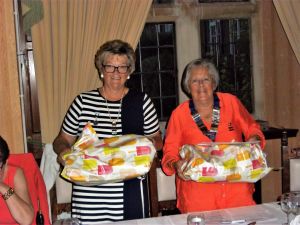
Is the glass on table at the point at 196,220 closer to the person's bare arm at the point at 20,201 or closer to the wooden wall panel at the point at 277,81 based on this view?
the person's bare arm at the point at 20,201

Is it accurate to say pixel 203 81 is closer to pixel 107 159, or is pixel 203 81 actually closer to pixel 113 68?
pixel 113 68

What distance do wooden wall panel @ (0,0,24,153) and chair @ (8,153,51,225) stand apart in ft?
1.21

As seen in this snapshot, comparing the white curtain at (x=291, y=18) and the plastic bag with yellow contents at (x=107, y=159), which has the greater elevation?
the white curtain at (x=291, y=18)

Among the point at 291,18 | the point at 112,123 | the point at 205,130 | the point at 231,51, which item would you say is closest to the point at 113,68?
the point at 112,123

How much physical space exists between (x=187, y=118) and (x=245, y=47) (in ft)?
5.78

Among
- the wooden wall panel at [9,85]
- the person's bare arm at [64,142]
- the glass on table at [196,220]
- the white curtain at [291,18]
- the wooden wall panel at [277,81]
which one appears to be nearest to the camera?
the glass on table at [196,220]

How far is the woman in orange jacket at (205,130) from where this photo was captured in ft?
6.53

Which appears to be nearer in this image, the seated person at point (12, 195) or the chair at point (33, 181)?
the seated person at point (12, 195)

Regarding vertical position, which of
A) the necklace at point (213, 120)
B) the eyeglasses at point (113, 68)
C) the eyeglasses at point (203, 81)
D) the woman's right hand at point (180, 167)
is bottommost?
the woman's right hand at point (180, 167)

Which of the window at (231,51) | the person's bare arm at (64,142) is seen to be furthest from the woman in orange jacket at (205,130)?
the window at (231,51)

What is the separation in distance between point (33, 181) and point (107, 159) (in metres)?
0.40

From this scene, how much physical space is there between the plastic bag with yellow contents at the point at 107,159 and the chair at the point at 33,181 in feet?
0.71

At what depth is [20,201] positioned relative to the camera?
68.9 inches

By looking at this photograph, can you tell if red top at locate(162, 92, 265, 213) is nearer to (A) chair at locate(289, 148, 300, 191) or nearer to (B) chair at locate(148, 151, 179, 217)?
(B) chair at locate(148, 151, 179, 217)
